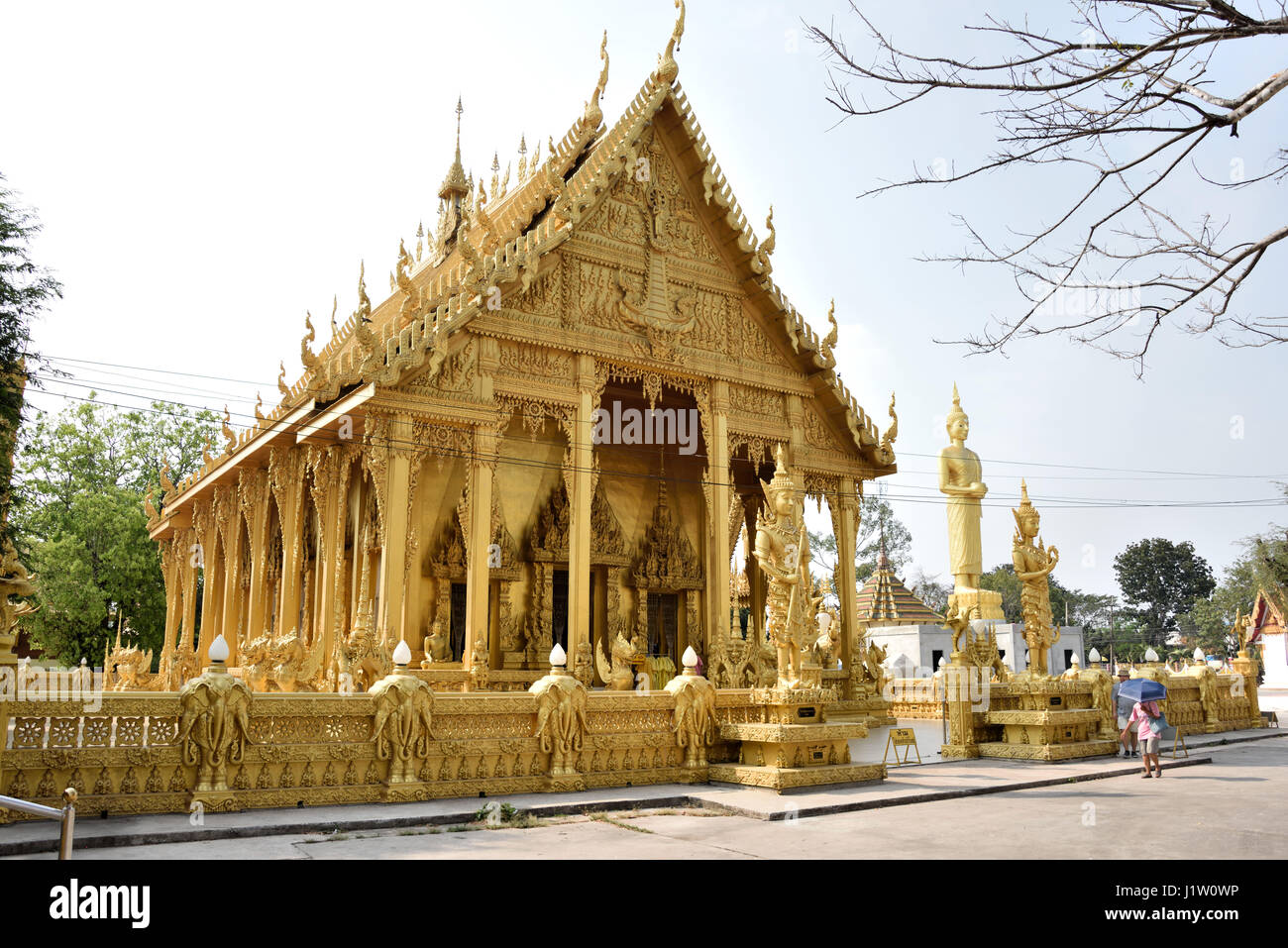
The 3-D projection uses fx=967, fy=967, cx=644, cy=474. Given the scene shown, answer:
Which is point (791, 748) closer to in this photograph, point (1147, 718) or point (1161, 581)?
point (1147, 718)

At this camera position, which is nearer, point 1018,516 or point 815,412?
point 1018,516

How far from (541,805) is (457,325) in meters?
6.86

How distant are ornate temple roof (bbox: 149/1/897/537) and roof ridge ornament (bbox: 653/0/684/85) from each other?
23 mm

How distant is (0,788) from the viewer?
7.14 m

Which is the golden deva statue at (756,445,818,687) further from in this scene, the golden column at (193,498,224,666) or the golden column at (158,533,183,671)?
the golden column at (158,533,183,671)

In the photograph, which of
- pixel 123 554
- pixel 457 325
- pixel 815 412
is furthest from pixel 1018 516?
pixel 123 554

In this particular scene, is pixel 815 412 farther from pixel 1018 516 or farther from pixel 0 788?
pixel 0 788

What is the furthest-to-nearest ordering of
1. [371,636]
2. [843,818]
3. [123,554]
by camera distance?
1. [123,554]
2. [371,636]
3. [843,818]

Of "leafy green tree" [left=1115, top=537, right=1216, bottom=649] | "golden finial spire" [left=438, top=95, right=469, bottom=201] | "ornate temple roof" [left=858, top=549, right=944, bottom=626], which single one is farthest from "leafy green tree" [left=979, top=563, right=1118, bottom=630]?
"golden finial spire" [left=438, top=95, right=469, bottom=201]

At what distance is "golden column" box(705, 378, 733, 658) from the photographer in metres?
15.7

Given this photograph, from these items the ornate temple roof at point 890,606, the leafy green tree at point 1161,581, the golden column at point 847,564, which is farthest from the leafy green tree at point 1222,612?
the golden column at point 847,564

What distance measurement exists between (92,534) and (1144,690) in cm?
2631

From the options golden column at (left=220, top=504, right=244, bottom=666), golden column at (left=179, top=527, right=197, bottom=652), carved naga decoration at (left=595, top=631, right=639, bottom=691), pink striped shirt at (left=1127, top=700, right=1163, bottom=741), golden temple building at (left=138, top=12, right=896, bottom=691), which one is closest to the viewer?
pink striped shirt at (left=1127, top=700, right=1163, bottom=741)

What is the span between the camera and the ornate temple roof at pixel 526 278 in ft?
42.3
